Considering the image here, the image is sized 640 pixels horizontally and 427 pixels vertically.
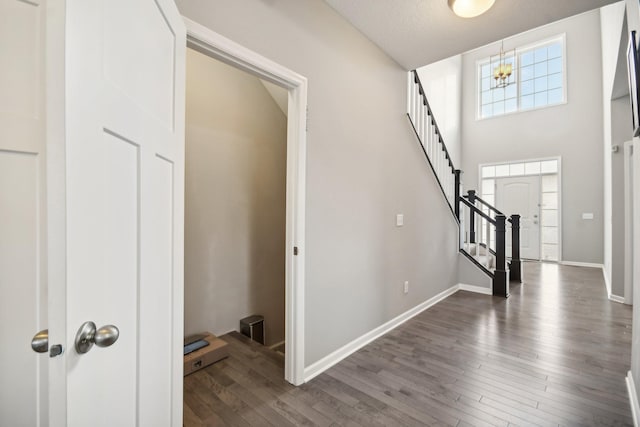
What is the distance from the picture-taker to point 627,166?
3309 mm

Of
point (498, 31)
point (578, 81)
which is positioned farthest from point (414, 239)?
point (578, 81)

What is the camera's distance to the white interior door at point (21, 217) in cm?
77

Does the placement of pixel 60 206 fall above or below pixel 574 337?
above

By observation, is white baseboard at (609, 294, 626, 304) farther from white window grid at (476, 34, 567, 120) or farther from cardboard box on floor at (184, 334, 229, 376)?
cardboard box on floor at (184, 334, 229, 376)

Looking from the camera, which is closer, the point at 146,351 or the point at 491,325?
the point at 146,351

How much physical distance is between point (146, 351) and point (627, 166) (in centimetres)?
498

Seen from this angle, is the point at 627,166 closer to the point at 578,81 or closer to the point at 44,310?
the point at 578,81

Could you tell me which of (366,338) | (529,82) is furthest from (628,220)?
(529,82)

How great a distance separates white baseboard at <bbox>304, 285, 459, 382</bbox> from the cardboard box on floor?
28.8 inches

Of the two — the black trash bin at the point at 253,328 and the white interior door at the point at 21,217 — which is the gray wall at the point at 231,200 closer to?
the black trash bin at the point at 253,328

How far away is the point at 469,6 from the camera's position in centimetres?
184

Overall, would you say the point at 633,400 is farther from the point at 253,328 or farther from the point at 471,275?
the point at 253,328

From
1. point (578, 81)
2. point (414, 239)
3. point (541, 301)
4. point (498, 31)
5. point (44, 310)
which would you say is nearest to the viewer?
point (44, 310)

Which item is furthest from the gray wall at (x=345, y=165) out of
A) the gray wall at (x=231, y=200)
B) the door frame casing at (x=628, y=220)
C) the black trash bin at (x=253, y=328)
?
the door frame casing at (x=628, y=220)
